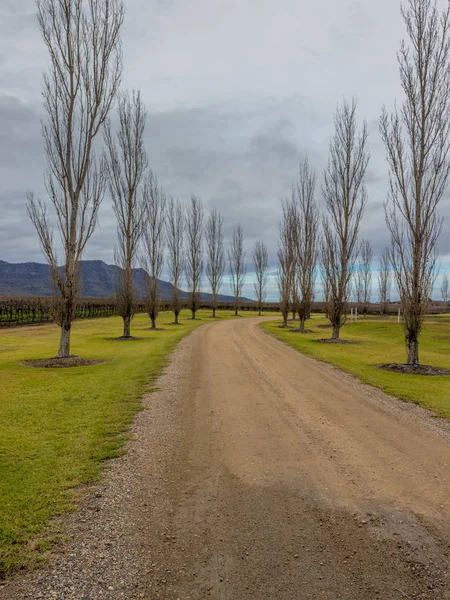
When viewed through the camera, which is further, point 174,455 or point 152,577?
point 174,455

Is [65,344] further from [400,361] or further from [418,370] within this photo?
[400,361]

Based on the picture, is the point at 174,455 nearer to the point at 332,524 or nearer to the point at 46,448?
the point at 46,448

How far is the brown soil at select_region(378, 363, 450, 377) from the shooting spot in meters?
13.7

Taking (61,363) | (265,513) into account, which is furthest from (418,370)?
(61,363)

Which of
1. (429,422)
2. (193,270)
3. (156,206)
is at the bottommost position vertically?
(429,422)

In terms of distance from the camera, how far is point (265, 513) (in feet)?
13.6

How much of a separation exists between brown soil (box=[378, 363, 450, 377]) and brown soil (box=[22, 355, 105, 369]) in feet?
36.9

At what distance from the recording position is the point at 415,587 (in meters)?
3.07

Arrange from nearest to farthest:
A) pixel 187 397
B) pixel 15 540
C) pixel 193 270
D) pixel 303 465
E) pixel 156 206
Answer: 1. pixel 15 540
2. pixel 303 465
3. pixel 187 397
4. pixel 156 206
5. pixel 193 270

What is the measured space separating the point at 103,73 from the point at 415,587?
19.2m

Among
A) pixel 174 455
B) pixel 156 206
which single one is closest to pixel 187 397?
pixel 174 455

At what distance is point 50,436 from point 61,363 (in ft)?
28.0

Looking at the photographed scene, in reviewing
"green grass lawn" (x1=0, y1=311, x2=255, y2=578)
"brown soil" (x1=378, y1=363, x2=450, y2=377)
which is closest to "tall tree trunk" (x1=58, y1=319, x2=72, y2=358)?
"green grass lawn" (x1=0, y1=311, x2=255, y2=578)

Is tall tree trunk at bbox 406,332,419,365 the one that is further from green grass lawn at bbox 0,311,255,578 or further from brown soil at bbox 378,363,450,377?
green grass lawn at bbox 0,311,255,578
